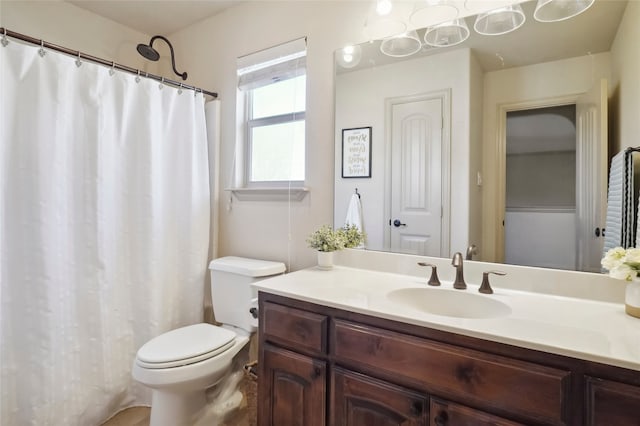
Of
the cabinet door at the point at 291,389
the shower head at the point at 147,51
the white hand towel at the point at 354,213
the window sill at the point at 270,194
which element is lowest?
the cabinet door at the point at 291,389

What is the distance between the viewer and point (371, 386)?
1085 millimetres

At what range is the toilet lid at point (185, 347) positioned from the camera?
1466 mm

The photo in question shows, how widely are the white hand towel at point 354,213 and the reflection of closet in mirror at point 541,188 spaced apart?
0.66m

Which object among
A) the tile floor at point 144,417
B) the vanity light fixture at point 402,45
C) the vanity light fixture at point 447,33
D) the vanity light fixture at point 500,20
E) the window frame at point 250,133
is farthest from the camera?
the window frame at point 250,133

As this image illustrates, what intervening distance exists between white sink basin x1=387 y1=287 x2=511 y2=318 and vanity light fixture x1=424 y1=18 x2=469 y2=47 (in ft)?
3.57

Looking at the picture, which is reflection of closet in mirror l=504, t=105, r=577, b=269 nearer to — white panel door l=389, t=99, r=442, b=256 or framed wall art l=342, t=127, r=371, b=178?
white panel door l=389, t=99, r=442, b=256

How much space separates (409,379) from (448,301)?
42cm

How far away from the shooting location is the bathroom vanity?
31.9 inches

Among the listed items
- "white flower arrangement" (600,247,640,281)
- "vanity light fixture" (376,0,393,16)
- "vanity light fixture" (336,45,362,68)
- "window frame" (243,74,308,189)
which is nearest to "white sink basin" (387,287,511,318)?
"white flower arrangement" (600,247,640,281)

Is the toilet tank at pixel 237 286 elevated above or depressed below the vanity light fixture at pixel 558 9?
below

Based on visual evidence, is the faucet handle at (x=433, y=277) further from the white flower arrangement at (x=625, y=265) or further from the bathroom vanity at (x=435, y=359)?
the white flower arrangement at (x=625, y=265)

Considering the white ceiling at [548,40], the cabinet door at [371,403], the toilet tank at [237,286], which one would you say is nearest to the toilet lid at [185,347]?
the toilet tank at [237,286]

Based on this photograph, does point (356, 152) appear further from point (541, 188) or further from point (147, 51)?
point (147, 51)

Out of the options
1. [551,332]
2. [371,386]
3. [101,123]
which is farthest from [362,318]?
[101,123]
